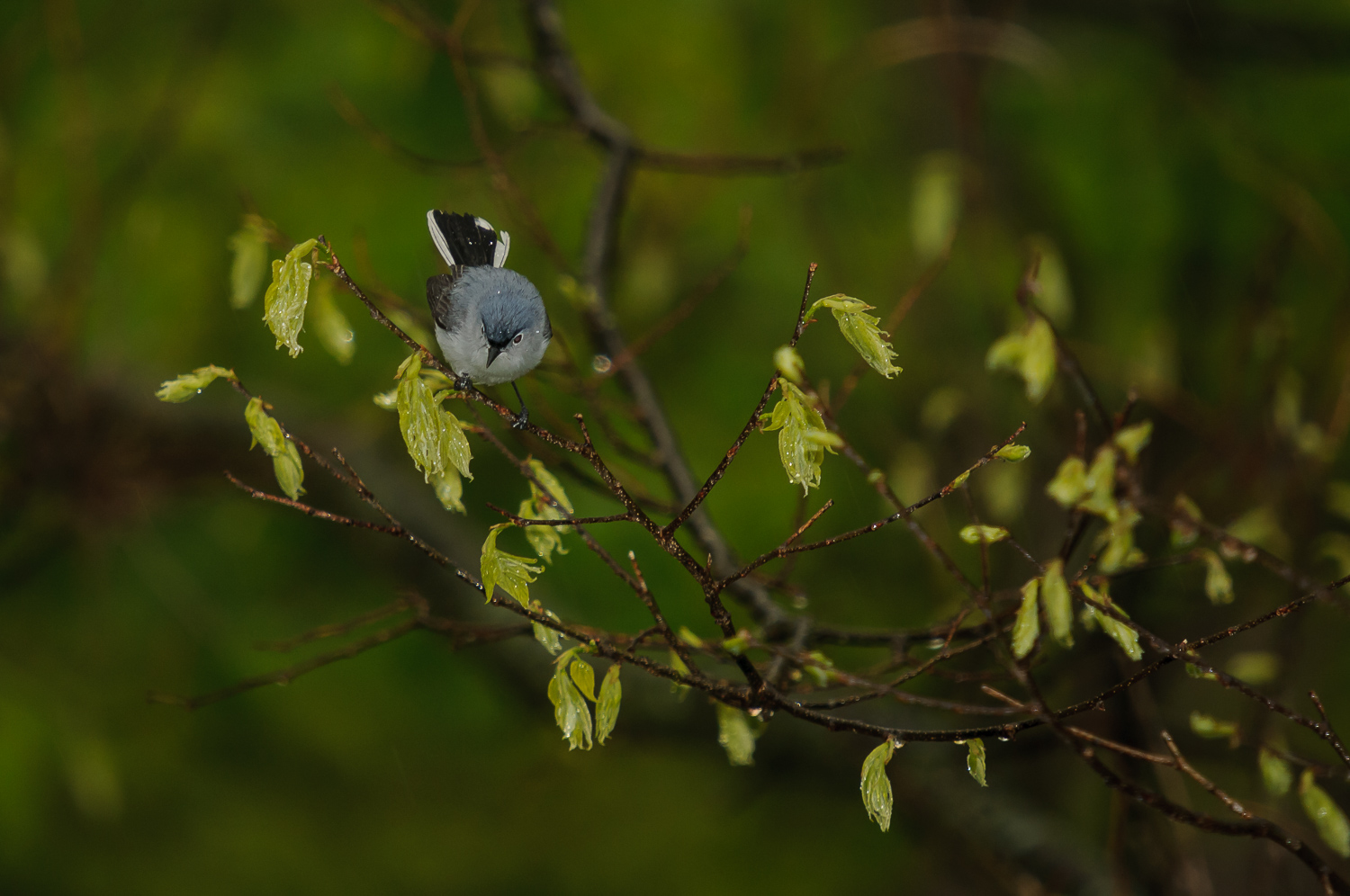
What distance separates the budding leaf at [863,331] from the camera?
810 millimetres

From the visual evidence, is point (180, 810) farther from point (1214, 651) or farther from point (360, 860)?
point (1214, 651)

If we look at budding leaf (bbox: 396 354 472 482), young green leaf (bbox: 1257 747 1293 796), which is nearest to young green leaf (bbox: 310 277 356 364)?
budding leaf (bbox: 396 354 472 482)

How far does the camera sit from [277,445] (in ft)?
2.97

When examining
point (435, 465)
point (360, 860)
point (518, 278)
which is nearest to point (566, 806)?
point (360, 860)

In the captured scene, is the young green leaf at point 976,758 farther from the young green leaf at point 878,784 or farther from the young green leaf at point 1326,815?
the young green leaf at point 1326,815

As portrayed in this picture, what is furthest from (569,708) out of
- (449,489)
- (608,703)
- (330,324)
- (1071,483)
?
(330,324)

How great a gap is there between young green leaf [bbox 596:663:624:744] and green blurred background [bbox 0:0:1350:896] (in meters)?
1.77

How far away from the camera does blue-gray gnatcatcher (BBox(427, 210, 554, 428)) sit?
1175mm

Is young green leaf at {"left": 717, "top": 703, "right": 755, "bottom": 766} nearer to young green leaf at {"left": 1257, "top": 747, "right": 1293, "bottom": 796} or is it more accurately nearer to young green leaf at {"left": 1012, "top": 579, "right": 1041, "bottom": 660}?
young green leaf at {"left": 1012, "top": 579, "right": 1041, "bottom": 660}

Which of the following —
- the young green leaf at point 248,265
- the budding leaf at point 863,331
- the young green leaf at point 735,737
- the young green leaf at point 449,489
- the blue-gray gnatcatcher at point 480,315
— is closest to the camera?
the budding leaf at point 863,331

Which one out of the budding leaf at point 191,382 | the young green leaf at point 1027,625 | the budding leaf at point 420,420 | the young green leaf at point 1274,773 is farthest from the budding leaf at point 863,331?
the young green leaf at point 1274,773

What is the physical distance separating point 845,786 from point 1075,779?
3.29ft

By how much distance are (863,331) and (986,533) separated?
0.24m

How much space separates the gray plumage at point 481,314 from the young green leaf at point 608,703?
1.62 feet
